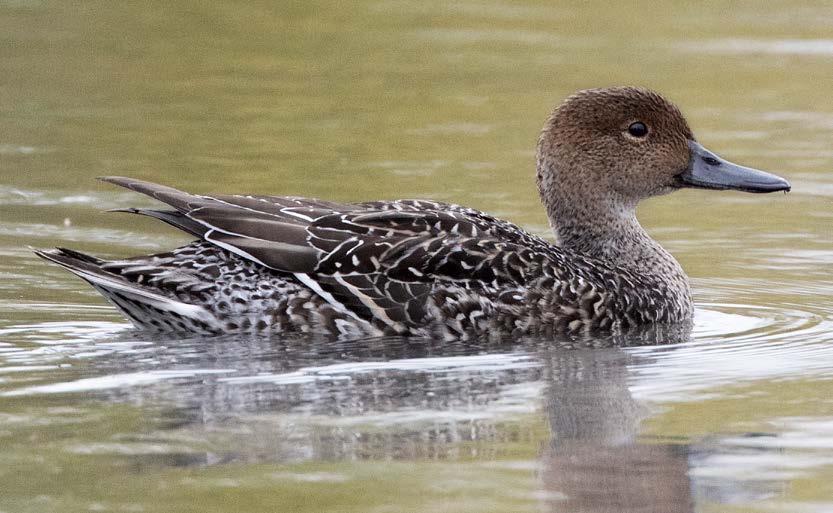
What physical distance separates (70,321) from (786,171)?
597cm

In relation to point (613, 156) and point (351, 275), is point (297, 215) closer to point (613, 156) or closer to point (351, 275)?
point (351, 275)

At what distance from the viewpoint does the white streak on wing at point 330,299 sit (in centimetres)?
809

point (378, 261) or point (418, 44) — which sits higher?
point (418, 44)

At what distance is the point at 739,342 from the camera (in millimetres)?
8203

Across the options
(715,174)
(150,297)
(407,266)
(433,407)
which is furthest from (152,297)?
(715,174)

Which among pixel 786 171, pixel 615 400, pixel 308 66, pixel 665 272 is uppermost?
pixel 308 66

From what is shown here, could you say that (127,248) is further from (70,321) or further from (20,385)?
(20,385)

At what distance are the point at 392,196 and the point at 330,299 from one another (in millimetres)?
3449

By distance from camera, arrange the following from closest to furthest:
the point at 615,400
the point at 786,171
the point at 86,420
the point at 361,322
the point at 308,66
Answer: the point at 86,420 < the point at 615,400 < the point at 361,322 < the point at 786,171 < the point at 308,66

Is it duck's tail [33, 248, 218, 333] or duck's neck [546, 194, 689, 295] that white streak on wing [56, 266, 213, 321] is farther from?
duck's neck [546, 194, 689, 295]

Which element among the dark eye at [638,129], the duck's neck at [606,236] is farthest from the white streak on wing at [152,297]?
the dark eye at [638,129]

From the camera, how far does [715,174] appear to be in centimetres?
920

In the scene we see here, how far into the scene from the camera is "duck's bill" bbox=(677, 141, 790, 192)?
9.11 m

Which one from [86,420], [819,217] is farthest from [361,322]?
[819,217]
